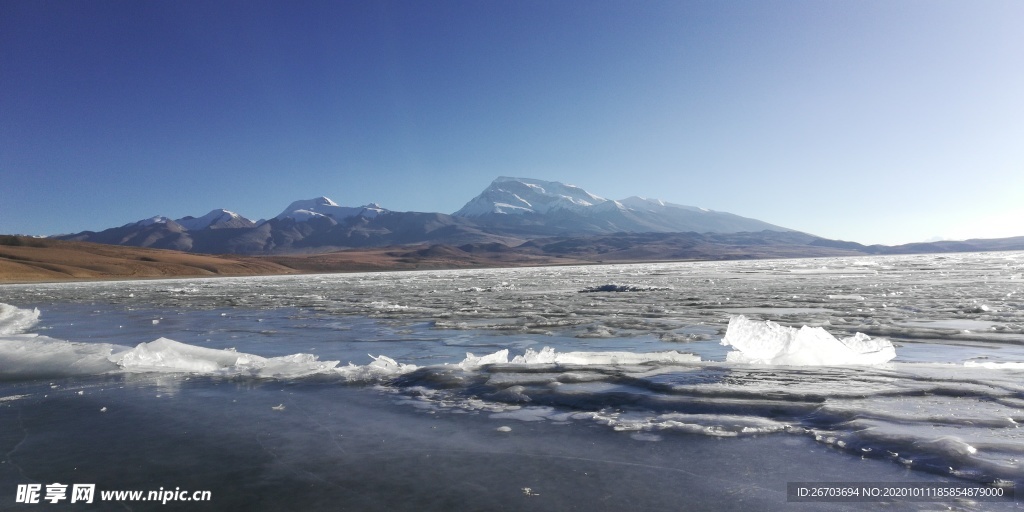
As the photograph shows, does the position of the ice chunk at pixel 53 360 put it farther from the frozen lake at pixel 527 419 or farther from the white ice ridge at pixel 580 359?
the white ice ridge at pixel 580 359

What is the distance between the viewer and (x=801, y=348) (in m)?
7.75

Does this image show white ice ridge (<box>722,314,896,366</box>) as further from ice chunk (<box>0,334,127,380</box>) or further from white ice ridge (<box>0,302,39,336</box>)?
white ice ridge (<box>0,302,39,336</box>)

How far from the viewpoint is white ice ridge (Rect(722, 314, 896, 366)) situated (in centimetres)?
753

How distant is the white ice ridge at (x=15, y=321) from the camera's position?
1406 cm

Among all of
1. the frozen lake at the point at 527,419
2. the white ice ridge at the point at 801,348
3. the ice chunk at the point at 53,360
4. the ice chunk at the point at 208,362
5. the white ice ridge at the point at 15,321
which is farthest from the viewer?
the white ice ridge at the point at 15,321

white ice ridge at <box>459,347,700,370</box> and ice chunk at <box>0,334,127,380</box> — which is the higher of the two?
white ice ridge at <box>459,347,700,370</box>

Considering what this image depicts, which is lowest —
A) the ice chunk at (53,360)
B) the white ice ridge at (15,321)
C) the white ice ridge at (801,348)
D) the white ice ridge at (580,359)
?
the white ice ridge at (15,321)

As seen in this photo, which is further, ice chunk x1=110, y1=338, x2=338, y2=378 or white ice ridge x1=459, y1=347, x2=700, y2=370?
white ice ridge x1=459, y1=347, x2=700, y2=370

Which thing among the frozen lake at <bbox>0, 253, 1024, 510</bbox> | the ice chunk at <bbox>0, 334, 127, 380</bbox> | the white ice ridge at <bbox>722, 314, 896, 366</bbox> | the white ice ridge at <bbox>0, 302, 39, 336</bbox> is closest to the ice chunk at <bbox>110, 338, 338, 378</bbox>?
the frozen lake at <bbox>0, 253, 1024, 510</bbox>

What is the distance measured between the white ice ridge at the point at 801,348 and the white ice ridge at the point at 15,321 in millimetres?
15711

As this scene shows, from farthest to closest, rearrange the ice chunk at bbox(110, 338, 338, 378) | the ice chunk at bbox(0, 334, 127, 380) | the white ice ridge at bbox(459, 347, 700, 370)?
the ice chunk at bbox(0, 334, 127, 380), the white ice ridge at bbox(459, 347, 700, 370), the ice chunk at bbox(110, 338, 338, 378)

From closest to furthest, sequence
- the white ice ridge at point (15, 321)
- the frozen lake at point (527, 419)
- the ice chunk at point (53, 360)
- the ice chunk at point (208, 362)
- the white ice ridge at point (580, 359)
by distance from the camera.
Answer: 1. the frozen lake at point (527, 419)
2. the ice chunk at point (208, 362)
3. the white ice ridge at point (580, 359)
4. the ice chunk at point (53, 360)
5. the white ice ridge at point (15, 321)

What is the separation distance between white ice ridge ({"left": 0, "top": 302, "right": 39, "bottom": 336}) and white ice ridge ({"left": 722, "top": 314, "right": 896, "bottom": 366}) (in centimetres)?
1571

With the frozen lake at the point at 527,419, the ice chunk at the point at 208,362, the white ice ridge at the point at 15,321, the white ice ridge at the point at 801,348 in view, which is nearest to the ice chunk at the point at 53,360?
the frozen lake at the point at 527,419
